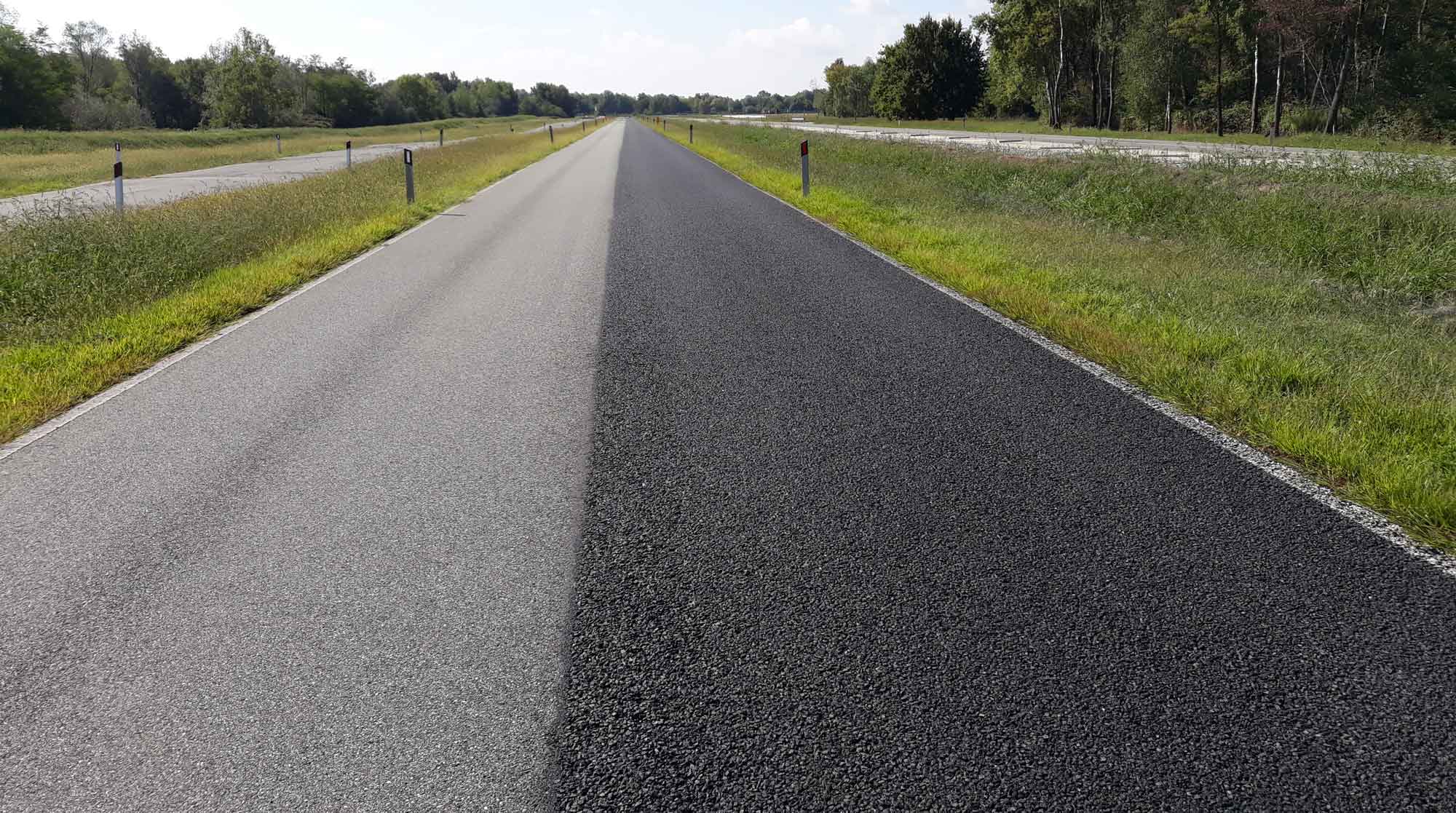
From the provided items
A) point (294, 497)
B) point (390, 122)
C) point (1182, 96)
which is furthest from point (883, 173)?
point (390, 122)

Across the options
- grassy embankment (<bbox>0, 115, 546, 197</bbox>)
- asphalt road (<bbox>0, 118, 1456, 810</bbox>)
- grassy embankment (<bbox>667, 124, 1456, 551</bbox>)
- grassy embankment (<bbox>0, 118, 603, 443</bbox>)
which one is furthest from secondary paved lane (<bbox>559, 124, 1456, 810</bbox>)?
grassy embankment (<bbox>0, 115, 546, 197</bbox>)

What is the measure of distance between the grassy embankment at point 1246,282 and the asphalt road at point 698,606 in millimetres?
551

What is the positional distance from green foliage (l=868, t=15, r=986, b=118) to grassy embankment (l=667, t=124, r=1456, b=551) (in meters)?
62.0

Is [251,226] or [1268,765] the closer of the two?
[1268,765]

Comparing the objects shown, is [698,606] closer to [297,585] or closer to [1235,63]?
[297,585]

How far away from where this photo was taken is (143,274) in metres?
9.41

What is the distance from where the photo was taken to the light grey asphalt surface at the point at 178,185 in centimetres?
1736

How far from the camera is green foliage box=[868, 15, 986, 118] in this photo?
75500 millimetres

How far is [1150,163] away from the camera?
18.5 m

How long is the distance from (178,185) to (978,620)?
1098 inches

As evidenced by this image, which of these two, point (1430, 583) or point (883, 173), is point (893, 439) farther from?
point (883, 173)

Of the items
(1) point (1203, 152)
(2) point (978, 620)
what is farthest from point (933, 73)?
(2) point (978, 620)

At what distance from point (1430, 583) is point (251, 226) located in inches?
563

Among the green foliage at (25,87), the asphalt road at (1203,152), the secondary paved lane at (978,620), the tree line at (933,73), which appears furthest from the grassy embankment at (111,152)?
the tree line at (933,73)
